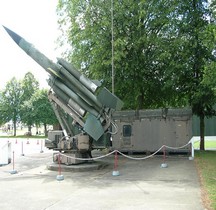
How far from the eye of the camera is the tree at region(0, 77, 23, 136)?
174 feet

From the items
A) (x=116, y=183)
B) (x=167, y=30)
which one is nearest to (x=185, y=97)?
(x=167, y=30)

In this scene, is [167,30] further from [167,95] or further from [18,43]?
→ [18,43]

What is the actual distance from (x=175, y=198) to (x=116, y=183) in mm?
2438

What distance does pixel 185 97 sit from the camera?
19438 mm

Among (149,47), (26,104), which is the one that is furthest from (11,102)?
(149,47)

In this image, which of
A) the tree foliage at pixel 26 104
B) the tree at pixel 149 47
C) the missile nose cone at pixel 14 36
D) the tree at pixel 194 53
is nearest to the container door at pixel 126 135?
the tree at pixel 149 47

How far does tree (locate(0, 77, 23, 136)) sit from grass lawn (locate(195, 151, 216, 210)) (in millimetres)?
42618

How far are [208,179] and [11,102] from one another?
48109mm

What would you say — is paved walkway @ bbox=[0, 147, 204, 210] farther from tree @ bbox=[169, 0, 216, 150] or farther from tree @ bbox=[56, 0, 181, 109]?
tree @ bbox=[56, 0, 181, 109]

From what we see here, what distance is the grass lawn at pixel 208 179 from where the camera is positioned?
733 centimetres

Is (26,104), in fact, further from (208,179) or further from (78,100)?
Result: (208,179)

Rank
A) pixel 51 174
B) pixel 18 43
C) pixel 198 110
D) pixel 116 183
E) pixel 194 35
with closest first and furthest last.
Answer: pixel 116 183 < pixel 51 174 < pixel 18 43 < pixel 194 35 < pixel 198 110

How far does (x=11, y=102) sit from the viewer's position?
5394cm

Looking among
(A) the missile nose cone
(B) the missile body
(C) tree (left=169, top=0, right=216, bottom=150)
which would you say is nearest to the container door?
(C) tree (left=169, top=0, right=216, bottom=150)
